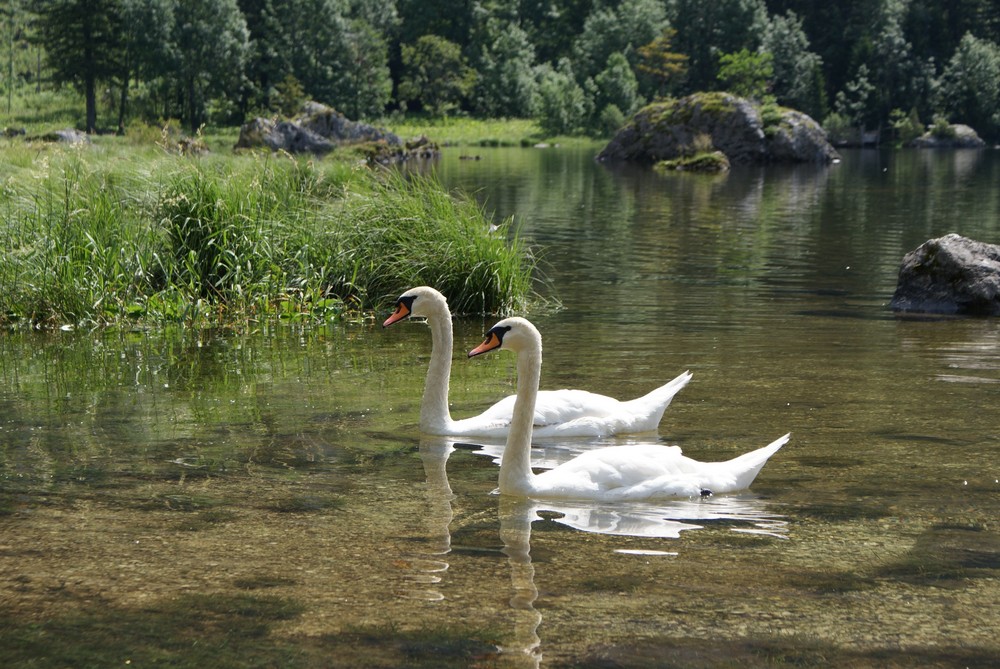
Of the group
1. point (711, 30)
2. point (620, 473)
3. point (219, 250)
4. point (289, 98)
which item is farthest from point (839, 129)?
point (620, 473)

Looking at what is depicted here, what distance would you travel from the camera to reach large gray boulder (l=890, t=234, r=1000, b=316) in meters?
14.4

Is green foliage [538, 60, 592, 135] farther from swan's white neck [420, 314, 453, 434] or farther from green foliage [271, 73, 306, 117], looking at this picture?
swan's white neck [420, 314, 453, 434]

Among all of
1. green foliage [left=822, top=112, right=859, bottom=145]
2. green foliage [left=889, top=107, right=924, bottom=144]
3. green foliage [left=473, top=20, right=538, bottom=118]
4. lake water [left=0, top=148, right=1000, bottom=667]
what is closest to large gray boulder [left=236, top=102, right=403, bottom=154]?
green foliage [left=473, top=20, right=538, bottom=118]

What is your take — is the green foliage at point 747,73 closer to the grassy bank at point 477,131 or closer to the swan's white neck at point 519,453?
the grassy bank at point 477,131

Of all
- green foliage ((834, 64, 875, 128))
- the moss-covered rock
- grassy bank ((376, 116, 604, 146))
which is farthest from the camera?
green foliage ((834, 64, 875, 128))

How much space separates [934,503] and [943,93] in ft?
284

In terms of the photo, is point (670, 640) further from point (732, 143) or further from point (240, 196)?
point (732, 143)

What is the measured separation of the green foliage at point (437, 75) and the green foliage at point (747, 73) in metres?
20.0

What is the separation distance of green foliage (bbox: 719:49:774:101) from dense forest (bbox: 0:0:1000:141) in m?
0.15

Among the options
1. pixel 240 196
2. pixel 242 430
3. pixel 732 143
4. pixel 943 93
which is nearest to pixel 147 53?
pixel 732 143

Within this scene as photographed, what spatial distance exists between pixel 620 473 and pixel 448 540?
3.63 ft

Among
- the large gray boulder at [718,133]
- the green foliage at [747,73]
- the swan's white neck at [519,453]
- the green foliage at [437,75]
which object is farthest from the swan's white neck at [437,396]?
the green foliage at [437,75]

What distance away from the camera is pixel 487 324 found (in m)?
12.8

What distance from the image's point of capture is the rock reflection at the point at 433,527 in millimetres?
5234
